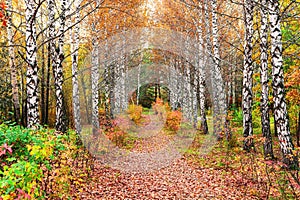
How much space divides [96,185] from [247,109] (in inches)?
223

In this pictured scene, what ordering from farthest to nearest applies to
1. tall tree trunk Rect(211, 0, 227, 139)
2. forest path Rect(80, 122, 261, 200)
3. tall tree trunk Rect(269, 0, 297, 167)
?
tall tree trunk Rect(211, 0, 227, 139), tall tree trunk Rect(269, 0, 297, 167), forest path Rect(80, 122, 261, 200)

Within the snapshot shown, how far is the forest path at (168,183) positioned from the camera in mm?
5969

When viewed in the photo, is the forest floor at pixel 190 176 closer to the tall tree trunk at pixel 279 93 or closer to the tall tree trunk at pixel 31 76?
the tall tree trunk at pixel 279 93

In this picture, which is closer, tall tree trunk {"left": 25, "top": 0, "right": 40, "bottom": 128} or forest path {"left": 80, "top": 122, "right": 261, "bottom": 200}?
tall tree trunk {"left": 25, "top": 0, "right": 40, "bottom": 128}

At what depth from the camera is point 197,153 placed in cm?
1045

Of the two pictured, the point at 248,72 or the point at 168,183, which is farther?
the point at 248,72

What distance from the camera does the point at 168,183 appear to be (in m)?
6.98

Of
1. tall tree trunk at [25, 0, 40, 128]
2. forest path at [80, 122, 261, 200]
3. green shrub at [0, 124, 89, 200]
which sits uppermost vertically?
tall tree trunk at [25, 0, 40, 128]

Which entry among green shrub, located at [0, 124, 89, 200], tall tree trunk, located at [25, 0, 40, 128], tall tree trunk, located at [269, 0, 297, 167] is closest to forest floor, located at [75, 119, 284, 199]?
green shrub, located at [0, 124, 89, 200]

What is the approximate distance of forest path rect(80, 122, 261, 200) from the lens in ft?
19.6

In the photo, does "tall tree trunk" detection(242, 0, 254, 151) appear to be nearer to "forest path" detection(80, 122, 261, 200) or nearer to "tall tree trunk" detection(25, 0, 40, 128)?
"forest path" detection(80, 122, 261, 200)

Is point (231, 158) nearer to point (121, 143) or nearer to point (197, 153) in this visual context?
point (197, 153)

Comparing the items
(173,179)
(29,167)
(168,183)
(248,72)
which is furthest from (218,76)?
(29,167)

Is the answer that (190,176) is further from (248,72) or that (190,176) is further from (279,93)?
(248,72)
